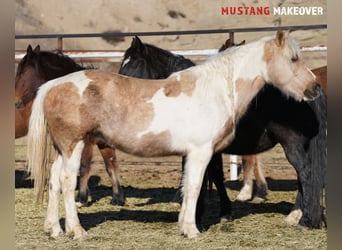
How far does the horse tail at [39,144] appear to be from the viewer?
516 cm

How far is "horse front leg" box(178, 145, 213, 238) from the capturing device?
514 centimetres

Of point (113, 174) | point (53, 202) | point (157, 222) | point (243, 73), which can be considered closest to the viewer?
point (53, 202)

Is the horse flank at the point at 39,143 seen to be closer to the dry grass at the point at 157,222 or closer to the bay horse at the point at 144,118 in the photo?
the bay horse at the point at 144,118

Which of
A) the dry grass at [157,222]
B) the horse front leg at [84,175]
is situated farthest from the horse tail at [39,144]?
the horse front leg at [84,175]

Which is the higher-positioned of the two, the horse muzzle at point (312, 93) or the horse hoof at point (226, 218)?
the horse muzzle at point (312, 93)

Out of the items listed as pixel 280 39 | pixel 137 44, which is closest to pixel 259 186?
pixel 137 44

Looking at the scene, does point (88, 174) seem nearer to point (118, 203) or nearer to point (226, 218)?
point (118, 203)

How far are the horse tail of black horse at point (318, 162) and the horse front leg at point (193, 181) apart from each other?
105cm

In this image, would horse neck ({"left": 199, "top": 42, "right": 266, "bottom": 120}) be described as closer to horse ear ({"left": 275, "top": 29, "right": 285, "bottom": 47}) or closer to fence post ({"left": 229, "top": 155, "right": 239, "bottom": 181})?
horse ear ({"left": 275, "top": 29, "right": 285, "bottom": 47})

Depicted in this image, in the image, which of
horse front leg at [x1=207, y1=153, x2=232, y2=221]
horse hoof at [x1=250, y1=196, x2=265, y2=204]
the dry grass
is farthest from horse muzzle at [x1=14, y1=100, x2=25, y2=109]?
horse hoof at [x1=250, y1=196, x2=265, y2=204]

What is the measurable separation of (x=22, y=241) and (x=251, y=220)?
2.18 meters

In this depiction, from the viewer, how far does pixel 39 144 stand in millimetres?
5184

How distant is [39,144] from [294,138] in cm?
222

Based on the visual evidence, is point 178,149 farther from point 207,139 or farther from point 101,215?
point 101,215
